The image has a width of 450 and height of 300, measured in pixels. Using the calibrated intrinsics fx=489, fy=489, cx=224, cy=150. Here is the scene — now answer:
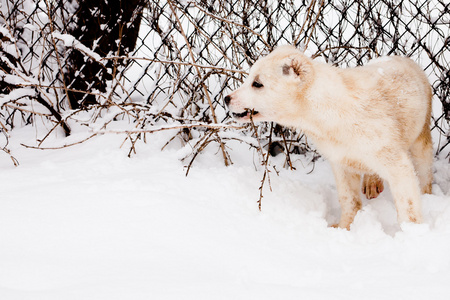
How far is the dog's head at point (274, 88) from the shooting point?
2.79 m

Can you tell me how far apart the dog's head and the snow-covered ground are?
0.56m

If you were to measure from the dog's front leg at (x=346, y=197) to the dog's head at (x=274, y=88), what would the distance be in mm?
618

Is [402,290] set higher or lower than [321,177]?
lower

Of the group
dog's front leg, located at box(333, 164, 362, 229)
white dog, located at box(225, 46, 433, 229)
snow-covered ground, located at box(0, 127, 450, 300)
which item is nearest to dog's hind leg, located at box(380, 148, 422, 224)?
white dog, located at box(225, 46, 433, 229)

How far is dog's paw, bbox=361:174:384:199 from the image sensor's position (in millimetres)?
3523

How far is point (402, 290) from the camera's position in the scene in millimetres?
2094

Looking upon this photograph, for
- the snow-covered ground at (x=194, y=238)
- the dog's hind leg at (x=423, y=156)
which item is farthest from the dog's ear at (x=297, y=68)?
the dog's hind leg at (x=423, y=156)

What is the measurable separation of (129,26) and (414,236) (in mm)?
3177

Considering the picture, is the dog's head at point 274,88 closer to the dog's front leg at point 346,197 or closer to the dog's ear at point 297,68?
the dog's ear at point 297,68

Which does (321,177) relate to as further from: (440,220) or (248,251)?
(248,251)

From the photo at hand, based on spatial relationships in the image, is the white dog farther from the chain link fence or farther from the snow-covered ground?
the chain link fence

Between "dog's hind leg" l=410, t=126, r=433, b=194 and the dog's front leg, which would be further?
"dog's hind leg" l=410, t=126, r=433, b=194

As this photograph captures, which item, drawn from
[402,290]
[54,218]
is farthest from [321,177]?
[54,218]

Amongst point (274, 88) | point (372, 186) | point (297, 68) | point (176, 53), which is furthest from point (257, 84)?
point (176, 53)
